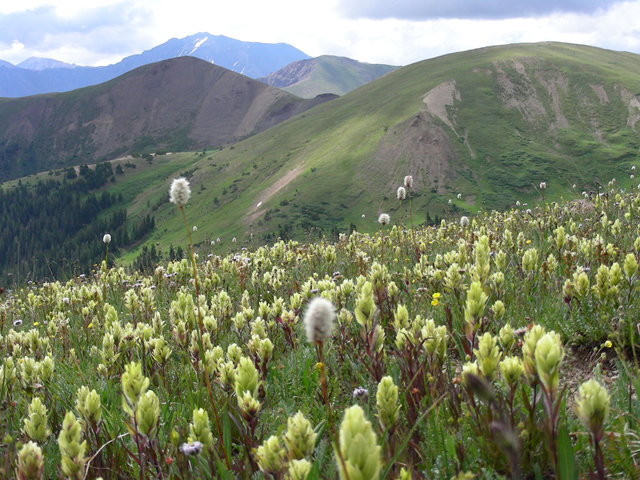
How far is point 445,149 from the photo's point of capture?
99688 millimetres

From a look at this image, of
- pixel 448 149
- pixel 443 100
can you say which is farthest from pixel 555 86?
pixel 448 149

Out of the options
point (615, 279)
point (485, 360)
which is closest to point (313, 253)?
point (615, 279)

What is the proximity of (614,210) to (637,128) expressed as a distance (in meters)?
113

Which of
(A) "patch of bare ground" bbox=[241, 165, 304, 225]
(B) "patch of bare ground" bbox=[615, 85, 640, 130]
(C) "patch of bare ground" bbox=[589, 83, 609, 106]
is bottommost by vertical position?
(A) "patch of bare ground" bbox=[241, 165, 304, 225]

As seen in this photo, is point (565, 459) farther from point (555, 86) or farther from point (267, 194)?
point (555, 86)

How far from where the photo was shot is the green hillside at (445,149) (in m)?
92.9

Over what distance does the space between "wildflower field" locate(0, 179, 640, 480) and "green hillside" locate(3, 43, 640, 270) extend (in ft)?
248

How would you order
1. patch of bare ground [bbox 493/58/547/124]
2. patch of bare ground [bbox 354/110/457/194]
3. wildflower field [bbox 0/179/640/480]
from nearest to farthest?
wildflower field [bbox 0/179/640/480]
patch of bare ground [bbox 354/110/457/194]
patch of bare ground [bbox 493/58/547/124]

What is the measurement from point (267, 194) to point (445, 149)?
152 ft

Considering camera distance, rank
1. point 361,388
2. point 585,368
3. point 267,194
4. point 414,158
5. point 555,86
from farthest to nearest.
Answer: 1. point 267,194
2. point 555,86
3. point 414,158
4. point 585,368
5. point 361,388

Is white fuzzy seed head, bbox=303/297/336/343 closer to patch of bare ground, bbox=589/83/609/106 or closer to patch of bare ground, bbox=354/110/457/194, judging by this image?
patch of bare ground, bbox=354/110/457/194

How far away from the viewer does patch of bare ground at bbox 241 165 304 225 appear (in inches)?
4114

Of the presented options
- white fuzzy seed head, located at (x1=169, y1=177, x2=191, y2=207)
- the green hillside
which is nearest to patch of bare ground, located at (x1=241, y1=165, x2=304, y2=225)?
the green hillside

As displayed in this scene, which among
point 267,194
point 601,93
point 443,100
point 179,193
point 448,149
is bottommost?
point 267,194
